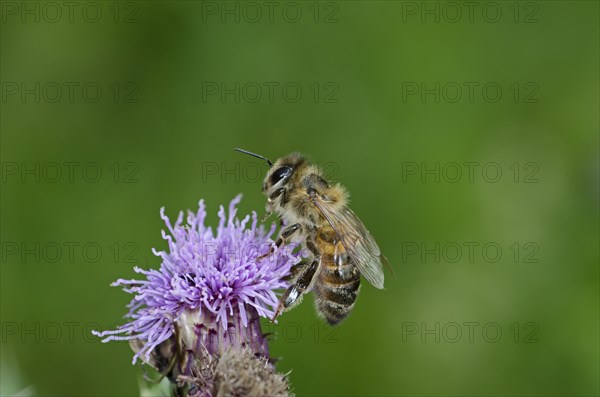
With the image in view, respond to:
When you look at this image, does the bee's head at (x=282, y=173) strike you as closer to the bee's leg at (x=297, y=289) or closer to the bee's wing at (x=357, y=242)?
the bee's wing at (x=357, y=242)

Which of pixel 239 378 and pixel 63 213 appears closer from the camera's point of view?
pixel 239 378

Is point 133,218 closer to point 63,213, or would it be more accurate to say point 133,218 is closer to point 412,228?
point 63,213

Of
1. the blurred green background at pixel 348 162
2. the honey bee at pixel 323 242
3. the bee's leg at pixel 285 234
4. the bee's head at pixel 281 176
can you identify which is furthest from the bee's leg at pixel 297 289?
the blurred green background at pixel 348 162

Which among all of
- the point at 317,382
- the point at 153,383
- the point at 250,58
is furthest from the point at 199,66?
the point at 153,383

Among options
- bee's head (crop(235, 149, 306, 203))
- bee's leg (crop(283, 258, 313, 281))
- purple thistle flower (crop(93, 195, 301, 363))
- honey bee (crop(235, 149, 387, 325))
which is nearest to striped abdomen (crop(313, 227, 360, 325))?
honey bee (crop(235, 149, 387, 325))

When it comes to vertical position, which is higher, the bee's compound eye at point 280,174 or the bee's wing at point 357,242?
the bee's compound eye at point 280,174

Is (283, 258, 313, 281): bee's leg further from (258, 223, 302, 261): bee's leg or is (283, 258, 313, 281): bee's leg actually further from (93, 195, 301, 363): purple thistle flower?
(258, 223, 302, 261): bee's leg
